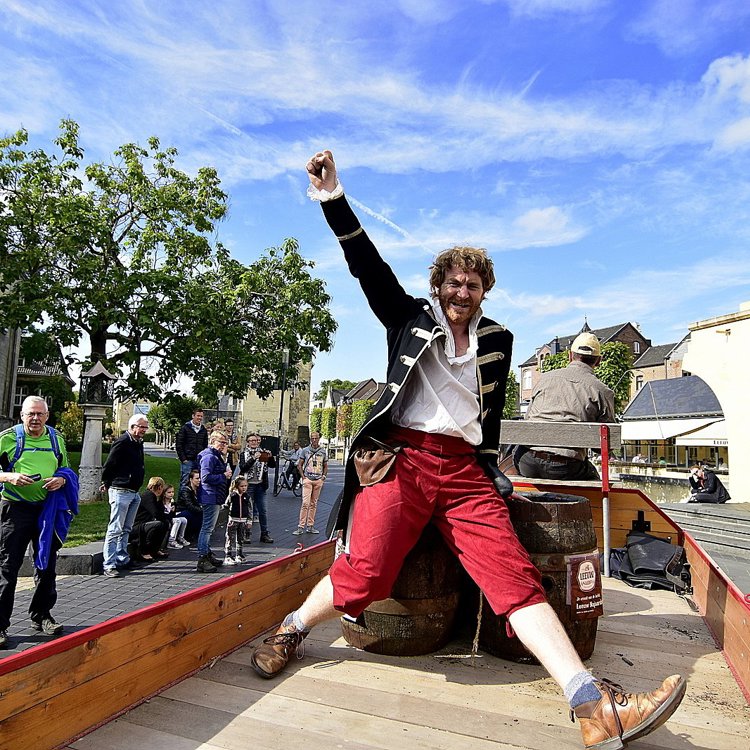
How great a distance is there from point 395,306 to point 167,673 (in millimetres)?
1713

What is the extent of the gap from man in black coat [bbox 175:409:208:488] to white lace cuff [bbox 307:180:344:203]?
323 inches

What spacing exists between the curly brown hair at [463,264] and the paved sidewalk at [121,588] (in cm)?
439

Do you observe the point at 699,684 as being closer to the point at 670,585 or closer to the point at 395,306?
the point at 670,585

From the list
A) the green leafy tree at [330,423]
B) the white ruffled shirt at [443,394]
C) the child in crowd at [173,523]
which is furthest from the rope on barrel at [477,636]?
the green leafy tree at [330,423]

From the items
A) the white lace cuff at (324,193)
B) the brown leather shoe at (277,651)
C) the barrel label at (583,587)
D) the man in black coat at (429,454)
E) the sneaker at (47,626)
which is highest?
the white lace cuff at (324,193)

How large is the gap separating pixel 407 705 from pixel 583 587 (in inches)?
39.1

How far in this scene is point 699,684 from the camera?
7.99ft

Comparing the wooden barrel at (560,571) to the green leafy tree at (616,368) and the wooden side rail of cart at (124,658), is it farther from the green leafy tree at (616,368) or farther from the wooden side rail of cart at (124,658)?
the green leafy tree at (616,368)

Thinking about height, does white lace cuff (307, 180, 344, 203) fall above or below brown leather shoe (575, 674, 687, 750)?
above

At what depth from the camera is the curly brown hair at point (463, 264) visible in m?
2.73

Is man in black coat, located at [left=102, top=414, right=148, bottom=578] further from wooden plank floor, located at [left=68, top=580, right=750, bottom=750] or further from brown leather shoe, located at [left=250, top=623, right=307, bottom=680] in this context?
brown leather shoe, located at [left=250, top=623, right=307, bottom=680]

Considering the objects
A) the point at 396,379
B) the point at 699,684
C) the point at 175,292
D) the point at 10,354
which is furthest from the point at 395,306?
the point at 10,354

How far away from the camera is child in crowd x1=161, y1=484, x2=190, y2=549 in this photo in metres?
9.38

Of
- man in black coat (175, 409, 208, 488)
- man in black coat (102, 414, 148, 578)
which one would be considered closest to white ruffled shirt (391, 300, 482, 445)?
man in black coat (102, 414, 148, 578)
